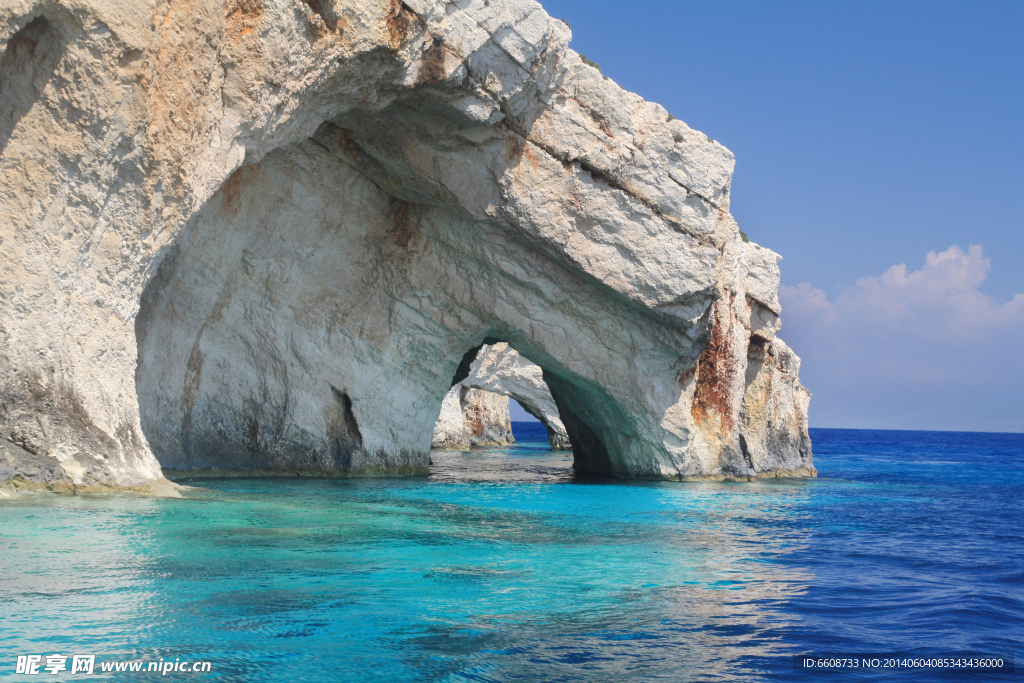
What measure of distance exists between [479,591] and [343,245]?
11169 millimetres

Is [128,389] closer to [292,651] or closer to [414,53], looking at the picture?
[414,53]

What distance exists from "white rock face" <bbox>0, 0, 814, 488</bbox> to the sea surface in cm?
288

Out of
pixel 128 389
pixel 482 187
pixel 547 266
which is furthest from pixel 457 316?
pixel 128 389

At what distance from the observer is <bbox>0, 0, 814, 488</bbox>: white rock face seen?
358 inches

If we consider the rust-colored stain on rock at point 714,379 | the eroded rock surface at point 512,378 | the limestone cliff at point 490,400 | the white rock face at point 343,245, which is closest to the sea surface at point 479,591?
the white rock face at point 343,245

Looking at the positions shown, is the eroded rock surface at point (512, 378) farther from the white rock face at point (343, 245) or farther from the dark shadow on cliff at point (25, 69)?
the dark shadow on cliff at point (25, 69)

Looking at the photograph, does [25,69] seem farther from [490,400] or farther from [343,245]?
[490,400]

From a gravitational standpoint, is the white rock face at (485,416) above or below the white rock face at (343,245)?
below

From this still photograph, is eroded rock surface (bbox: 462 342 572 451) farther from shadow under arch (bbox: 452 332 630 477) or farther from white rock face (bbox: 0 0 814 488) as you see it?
white rock face (bbox: 0 0 814 488)

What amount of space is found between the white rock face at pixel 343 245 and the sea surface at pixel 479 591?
288cm

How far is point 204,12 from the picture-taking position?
384 inches

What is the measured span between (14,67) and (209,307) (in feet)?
20.8

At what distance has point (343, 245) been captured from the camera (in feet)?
52.7

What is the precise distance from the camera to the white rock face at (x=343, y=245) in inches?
358
